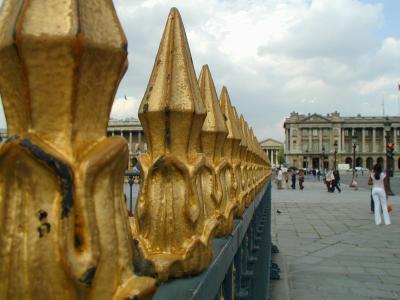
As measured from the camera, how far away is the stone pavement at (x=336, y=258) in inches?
209

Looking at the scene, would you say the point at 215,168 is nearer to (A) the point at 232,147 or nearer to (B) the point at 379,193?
(A) the point at 232,147

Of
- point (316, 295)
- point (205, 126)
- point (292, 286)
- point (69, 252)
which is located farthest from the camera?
point (292, 286)

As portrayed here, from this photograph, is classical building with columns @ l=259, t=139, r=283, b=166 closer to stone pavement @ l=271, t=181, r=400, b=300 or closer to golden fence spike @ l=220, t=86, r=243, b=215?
stone pavement @ l=271, t=181, r=400, b=300

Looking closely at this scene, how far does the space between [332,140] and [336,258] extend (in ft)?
321

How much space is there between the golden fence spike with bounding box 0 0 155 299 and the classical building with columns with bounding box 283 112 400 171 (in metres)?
103

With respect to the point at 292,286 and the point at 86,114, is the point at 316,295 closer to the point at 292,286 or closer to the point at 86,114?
the point at 292,286

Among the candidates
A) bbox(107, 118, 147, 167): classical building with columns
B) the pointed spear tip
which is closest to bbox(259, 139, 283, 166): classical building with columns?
bbox(107, 118, 147, 167): classical building with columns

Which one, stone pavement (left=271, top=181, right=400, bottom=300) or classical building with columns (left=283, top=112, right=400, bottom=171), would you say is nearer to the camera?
stone pavement (left=271, top=181, right=400, bottom=300)

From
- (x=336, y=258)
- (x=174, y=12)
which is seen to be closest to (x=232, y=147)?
(x=174, y=12)

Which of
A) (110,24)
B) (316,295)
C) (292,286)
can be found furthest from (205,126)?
(292,286)

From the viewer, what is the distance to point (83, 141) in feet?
1.88

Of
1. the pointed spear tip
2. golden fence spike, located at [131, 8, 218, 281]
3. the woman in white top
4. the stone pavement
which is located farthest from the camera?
the woman in white top

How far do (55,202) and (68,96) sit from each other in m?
0.14

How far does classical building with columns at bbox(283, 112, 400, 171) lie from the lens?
329 feet
